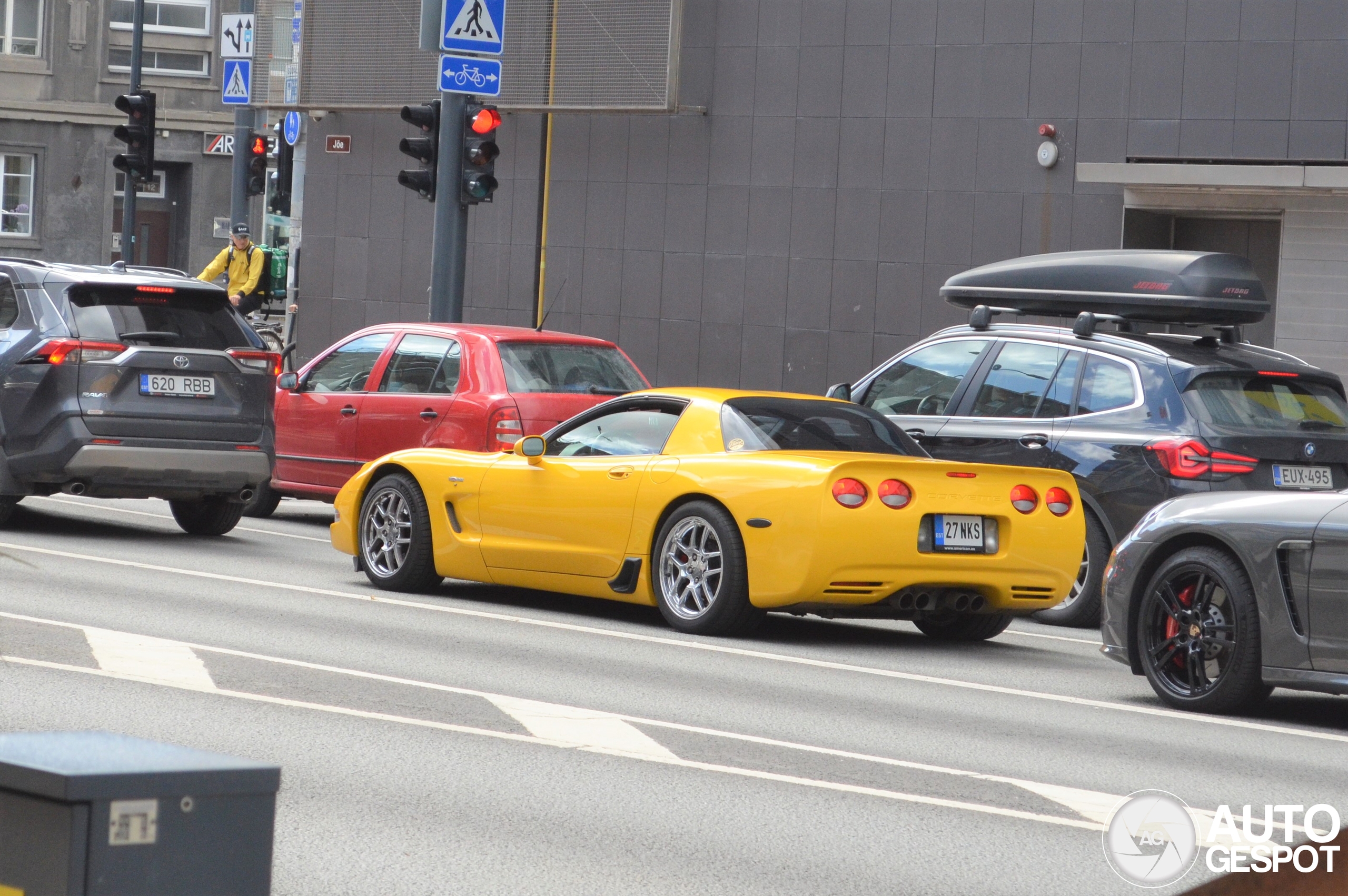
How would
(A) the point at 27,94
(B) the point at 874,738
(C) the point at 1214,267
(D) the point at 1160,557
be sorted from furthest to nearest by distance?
(A) the point at 27,94
(C) the point at 1214,267
(D) the point at 1160,557
(B) the point at 874,738

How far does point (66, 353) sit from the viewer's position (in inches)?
498

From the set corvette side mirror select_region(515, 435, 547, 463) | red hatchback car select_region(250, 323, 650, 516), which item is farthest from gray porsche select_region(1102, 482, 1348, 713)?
red hatchback car select_region(250, 323, 650, 516)

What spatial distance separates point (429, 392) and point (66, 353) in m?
2.55

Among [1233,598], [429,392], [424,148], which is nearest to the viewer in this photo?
[1233,598]

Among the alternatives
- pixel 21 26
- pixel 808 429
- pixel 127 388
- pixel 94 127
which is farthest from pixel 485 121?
pixel 21 26

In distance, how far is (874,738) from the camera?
293 inches

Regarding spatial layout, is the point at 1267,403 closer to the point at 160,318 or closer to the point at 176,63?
the point at 160,318

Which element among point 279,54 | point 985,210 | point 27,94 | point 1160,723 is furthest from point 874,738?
point 27,94

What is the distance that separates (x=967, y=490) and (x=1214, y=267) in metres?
3.64

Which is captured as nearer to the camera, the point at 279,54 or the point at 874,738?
the point at 874,738

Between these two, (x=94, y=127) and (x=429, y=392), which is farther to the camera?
(x=94, y=127)

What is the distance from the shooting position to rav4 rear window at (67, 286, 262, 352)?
12906 millimetres

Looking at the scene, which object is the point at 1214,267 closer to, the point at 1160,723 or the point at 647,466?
the point at 647,466

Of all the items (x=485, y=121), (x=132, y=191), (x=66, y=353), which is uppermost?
(x=485, y=121)
